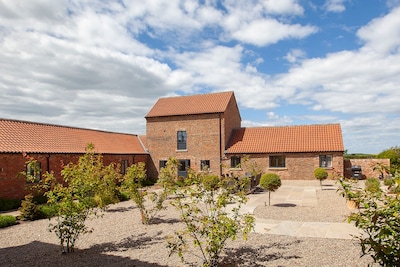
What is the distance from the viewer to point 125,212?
15.0 metres

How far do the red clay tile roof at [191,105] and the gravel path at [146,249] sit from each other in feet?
62.2

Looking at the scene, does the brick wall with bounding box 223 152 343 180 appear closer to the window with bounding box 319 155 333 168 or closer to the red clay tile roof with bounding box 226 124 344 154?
the window with bounding box 319 155 333 168

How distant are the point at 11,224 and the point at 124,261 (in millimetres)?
7919

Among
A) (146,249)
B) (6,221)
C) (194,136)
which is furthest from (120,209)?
(194,136)

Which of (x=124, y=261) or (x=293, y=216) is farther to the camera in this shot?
(x=293, y=216)

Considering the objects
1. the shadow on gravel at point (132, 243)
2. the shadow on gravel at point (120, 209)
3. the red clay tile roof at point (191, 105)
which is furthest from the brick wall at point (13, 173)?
the red clay tile roof at point (191, 105)

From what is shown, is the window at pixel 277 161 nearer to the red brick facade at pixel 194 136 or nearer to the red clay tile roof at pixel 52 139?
the red brick facade at pixel 194 136

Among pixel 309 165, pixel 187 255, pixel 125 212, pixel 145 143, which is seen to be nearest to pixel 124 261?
pixel 187 255

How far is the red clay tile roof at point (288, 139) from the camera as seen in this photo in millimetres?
26728

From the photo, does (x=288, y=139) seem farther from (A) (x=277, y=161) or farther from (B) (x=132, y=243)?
(B) (x=132, y=243)

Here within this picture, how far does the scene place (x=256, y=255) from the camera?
7719 millimetres

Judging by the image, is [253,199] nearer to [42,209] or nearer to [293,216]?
[293,216]

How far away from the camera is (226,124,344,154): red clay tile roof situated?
2673 centimetres

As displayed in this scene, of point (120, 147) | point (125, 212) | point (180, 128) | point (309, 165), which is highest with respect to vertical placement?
point (180, 128)
